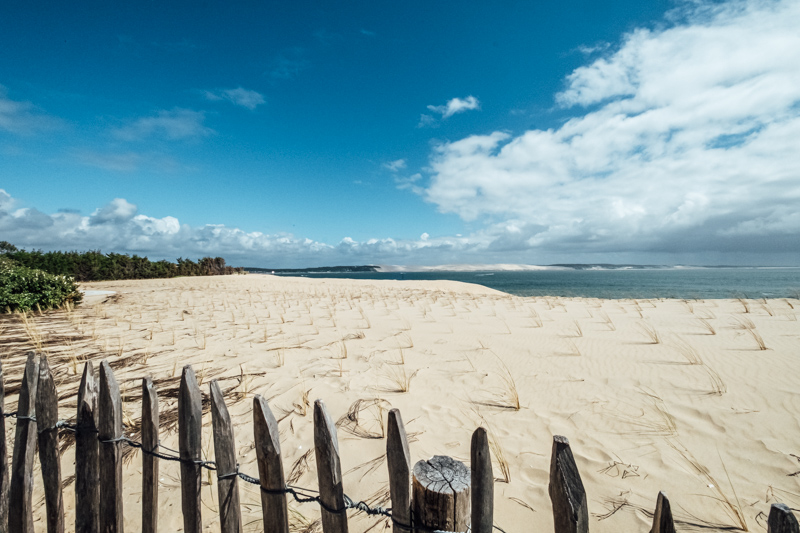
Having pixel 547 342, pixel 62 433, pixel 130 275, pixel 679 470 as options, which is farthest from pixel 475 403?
pixel 130 275

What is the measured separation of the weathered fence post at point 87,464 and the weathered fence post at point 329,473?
4.58 ft

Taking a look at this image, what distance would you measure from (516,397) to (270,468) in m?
2.50

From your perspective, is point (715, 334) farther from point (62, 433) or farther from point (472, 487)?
point (62, 433)

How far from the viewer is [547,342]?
18.3ft

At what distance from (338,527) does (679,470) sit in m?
2.39

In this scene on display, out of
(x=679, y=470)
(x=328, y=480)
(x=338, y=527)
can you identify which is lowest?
(x=679, y=470)

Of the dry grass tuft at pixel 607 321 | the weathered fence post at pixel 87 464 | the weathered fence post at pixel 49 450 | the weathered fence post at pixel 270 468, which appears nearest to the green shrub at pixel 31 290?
the weathered fence post at pixel 49 450

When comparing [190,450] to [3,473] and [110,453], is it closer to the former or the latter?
[110,453]

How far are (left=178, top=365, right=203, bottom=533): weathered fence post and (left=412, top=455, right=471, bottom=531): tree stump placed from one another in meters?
1.11

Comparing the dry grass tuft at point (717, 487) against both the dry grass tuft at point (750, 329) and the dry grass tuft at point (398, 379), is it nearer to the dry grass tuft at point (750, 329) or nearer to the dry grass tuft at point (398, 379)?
the dry grass tuft at point (398, 379)

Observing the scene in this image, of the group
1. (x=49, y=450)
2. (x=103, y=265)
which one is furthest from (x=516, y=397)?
(x=103, y=265)

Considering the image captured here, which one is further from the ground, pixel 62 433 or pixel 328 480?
pixel 328 480

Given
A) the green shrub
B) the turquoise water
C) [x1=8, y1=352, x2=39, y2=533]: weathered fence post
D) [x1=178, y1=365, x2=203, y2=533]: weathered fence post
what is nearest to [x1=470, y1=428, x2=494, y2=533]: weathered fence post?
[x1=178, y1=365, x2=203, y2=533]: weathered fence post

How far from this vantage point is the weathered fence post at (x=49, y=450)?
1912 mm
